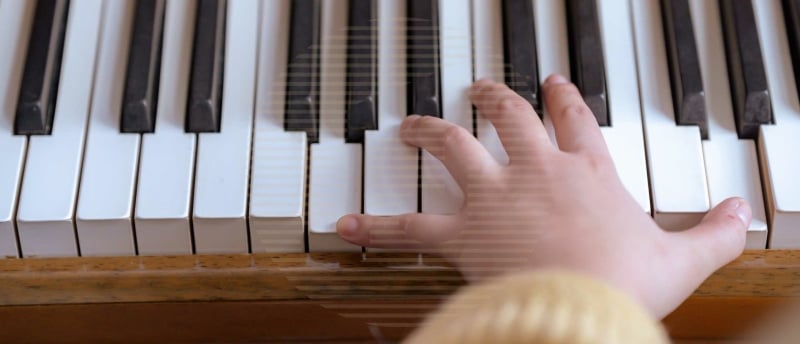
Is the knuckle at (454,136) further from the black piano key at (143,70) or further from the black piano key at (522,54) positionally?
the black piano key at (143,70)

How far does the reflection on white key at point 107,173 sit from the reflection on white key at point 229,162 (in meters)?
0.05

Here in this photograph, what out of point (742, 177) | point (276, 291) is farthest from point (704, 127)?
point (276, 291)

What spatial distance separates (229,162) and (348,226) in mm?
111

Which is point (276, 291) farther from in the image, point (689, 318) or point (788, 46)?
point (788, 46)

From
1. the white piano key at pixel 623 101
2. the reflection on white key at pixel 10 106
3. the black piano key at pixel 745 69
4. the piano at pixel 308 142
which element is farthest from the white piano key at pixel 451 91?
the reflection on white key at pixel 10 106

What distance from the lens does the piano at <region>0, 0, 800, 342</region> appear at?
0.74m

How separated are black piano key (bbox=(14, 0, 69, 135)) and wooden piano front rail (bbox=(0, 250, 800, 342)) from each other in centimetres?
11

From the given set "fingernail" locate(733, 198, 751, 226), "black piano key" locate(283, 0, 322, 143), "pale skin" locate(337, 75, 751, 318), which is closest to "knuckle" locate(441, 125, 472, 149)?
"pale skin" locate(337, 75, 751, 318)

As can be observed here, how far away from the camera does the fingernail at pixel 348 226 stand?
722 millimetres

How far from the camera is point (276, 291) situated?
76 cm

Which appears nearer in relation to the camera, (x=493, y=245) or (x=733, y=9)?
(x=493, y=245)

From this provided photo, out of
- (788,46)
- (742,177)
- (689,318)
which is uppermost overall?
(788,46)

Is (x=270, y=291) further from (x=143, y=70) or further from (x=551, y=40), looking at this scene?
(x=551, y=40)

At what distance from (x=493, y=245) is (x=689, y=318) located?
0.20 metres
